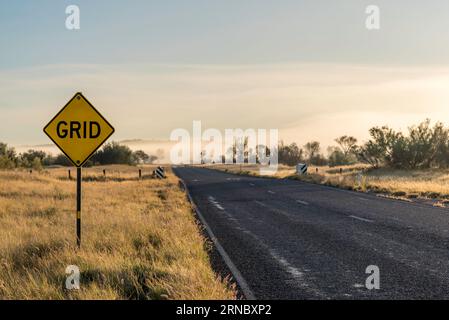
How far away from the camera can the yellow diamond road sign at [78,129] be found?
9344 mm

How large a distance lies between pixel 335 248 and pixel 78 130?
17.8 ft

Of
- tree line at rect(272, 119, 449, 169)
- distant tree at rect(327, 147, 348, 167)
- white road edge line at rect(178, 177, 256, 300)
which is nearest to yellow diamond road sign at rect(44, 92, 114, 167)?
white road edge line at rect(178, 177, 256, 300)

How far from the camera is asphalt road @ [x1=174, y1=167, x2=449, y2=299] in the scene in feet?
22.2

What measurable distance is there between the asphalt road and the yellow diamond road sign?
3.29 metres

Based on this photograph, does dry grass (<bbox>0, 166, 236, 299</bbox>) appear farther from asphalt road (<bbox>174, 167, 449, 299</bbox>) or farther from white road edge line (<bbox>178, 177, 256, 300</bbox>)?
asphalt road (<bbox>174, 167, 449, 299</bbox>)

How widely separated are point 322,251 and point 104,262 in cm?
414

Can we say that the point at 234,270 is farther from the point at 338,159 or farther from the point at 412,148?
the point at 338,159

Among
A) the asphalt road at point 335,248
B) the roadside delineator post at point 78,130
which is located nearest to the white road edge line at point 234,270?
the asphalt road at point 335,248

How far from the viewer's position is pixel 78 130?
944cm

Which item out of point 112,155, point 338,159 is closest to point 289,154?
point 338,159

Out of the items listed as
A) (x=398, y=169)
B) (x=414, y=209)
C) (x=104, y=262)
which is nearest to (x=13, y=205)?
(x=104, y=262)

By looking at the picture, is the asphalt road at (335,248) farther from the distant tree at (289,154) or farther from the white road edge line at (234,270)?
the distant tree at (289,154)

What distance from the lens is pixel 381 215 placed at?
15.4 m
